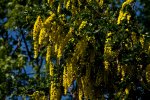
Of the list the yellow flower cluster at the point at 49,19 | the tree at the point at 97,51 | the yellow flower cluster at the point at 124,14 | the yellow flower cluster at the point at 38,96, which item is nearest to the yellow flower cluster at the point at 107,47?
the tree at the point at 97,51

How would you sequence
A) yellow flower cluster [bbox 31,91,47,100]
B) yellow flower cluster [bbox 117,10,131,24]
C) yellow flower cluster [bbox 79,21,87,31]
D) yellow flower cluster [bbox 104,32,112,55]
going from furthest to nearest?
yellow flower cluster [bbox 31,91,47,100]
yellow flower cluster [bbox 117,10,131,24]
yellow flower cluster [bbox 79,21,87,31]
yellow flower cluster [bbox 104,32,112,55]

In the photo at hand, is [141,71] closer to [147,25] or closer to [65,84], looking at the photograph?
[65,84]

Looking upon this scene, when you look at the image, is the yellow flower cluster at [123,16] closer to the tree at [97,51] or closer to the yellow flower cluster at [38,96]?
the tree at [97,51]

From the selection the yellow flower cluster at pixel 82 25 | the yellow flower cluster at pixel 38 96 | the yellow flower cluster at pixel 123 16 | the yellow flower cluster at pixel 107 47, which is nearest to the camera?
the yellow flower cluster at pixel 107 47

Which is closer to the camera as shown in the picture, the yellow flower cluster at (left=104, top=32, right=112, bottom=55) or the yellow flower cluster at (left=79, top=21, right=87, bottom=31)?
the yellow flower cluster at (left=104, top=32, right=112, bottom=55)

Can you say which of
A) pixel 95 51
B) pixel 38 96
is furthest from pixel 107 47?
pixel 38 96

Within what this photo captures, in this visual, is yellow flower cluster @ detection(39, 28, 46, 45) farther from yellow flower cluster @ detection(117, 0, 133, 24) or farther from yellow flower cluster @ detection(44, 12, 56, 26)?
yellow flower cluster @ detection(117, 0, 133, 24)

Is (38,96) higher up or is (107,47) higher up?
(107,47)

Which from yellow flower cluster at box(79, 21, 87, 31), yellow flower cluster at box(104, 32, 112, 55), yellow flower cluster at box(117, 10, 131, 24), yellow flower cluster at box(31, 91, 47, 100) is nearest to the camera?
yellow flower cluster at box(104, 32, 112, 55)

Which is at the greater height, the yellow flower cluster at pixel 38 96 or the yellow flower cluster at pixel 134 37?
the yellow flower cluster at pixel 134 37

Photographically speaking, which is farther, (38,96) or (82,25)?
(38,96)

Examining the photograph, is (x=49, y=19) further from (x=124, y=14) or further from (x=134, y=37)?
(x=134, y=37)

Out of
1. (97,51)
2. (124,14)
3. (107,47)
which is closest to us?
(107,47)

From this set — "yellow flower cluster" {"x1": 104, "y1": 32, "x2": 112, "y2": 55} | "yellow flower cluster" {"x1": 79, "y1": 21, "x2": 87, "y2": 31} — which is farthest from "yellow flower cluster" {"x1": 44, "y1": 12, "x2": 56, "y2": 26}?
"yellow flower cluster" {"x1": 104, "y1": 32, "x2": 112, "y2": 55}
